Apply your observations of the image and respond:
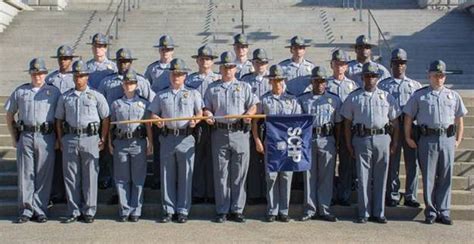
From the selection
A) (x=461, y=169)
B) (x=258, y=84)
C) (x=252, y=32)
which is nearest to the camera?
(x=258, y=84)

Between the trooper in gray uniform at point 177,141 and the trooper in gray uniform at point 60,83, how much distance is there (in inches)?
55.3

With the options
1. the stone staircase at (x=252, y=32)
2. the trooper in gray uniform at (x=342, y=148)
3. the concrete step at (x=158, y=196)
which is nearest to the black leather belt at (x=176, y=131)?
the concrete step at (x=158, y=196)

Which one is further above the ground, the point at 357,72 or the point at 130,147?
the point at 357,72

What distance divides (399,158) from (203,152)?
2.55 metres

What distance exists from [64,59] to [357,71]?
3945 millimetres

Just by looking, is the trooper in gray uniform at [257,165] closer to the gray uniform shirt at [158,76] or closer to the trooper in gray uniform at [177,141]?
the trooper in gray uniform at [177,141]

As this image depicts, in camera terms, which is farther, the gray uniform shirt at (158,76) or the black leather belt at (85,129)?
the gray uniform shirt at (158,76)

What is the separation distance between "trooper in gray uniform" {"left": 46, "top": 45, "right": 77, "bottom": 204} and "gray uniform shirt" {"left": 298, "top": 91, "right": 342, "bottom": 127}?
312 centimetres

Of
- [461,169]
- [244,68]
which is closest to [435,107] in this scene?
[461,169]

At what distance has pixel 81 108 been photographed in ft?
26.7

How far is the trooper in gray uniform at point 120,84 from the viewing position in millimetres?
8719

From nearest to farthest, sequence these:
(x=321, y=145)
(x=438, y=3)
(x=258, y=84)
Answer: (x=321, y=145) < (x=258, y=84) < (x=438, y=3)

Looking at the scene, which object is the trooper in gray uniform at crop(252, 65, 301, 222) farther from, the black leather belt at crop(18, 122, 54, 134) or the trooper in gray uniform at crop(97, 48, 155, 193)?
the black leather belt at crop(18, 122, 54, 134)

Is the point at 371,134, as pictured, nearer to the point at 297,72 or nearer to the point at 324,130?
the point at 324,130
